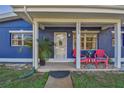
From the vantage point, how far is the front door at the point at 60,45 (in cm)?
1502

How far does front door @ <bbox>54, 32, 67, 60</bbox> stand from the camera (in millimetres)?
15023

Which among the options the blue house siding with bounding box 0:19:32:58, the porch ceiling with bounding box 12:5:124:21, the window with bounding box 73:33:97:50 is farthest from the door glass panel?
the porch ceiling with bounding box 12:5:124:21

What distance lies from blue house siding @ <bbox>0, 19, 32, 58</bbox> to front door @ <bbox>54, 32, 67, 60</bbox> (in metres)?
1.86

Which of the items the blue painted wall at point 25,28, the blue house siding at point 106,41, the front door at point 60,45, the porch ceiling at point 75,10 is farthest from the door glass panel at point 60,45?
the porch ceiling at point 75,10

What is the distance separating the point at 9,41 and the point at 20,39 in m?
0.75

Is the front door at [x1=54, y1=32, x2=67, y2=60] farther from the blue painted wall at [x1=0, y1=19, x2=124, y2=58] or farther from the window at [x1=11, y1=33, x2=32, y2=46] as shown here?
the window at [x1=11, y1=33, x2=32, y2=46]

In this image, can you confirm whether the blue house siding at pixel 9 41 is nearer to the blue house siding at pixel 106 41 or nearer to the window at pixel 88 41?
the window at pixel 88 41

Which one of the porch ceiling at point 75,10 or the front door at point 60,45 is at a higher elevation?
the porch ceiling at point 75,10

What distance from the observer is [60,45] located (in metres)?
15.1

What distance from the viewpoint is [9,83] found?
7.53 meters

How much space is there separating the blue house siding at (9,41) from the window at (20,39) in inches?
11.1
